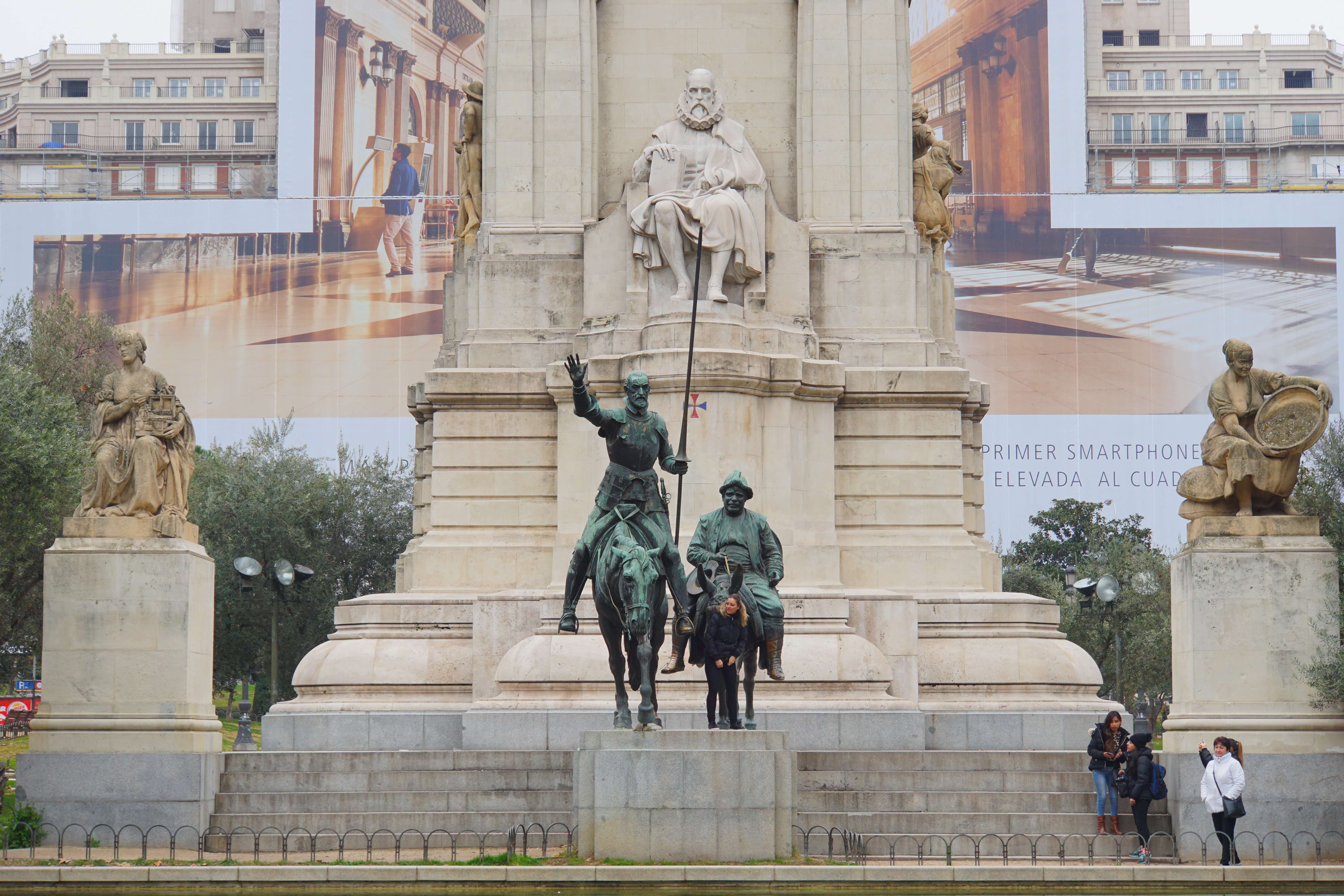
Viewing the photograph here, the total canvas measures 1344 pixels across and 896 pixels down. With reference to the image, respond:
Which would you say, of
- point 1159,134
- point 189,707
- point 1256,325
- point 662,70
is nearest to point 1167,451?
point 1256,325

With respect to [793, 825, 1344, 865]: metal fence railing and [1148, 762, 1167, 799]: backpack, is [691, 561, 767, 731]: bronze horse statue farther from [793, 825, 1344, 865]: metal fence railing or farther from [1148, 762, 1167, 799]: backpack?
[1148, 762, 1167, 799]: backpack

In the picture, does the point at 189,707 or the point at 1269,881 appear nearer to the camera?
the point at 1269,881

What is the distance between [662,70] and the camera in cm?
2992

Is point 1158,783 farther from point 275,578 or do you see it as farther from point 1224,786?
point 275,578

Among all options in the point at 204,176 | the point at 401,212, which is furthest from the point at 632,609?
the point at 204,176

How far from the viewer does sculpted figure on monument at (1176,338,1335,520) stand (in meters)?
22.9

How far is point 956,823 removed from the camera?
847 inches

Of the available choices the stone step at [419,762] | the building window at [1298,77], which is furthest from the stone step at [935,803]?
the building window at [1298,77]

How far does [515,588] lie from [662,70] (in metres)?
8.33

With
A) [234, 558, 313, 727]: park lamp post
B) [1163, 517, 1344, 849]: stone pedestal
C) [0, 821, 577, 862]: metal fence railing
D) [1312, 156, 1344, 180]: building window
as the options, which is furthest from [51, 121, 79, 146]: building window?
[1163, 517, 1344, 849]: stone pedestal

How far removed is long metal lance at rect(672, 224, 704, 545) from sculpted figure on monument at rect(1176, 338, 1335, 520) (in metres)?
5.91

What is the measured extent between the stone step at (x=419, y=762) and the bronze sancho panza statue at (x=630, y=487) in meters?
3.73

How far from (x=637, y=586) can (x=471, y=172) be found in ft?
44.2

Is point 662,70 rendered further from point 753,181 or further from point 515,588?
point 515,588
